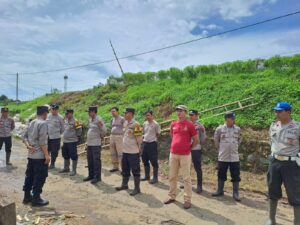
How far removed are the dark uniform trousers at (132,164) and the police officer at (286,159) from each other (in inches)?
120

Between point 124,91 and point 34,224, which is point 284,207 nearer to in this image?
point 34,224

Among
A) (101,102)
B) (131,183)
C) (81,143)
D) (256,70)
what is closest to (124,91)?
(101,102)

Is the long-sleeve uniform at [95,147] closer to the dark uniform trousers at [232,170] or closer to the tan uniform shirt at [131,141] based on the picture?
the tan uniform shirt at [131,141]

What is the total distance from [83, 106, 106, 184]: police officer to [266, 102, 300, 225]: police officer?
4551 millimetres

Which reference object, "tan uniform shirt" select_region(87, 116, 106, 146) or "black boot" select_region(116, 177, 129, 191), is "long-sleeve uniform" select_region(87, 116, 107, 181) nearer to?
"tan uniform shirt" select_region(87, 116, 106, 146)

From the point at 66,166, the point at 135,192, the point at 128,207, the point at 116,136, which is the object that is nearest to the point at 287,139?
the point at 128,207

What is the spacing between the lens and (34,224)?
5.64m

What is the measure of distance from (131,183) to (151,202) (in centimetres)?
174

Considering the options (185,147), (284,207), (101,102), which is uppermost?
(101,102)

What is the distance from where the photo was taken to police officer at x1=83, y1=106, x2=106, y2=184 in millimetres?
8734

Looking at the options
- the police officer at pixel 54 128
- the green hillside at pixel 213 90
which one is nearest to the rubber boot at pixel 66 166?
the police officer at pixel 54 128

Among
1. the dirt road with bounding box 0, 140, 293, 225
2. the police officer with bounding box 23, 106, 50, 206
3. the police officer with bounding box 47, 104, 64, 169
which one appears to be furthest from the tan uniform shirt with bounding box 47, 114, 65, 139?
the police officer with bounding box 23, 106, 50, 206

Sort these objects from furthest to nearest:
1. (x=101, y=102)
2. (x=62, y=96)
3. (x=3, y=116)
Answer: (x=62, y=96) < (x=101, y=102) < (x=3, y=116)

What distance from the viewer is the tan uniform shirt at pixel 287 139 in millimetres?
5273
